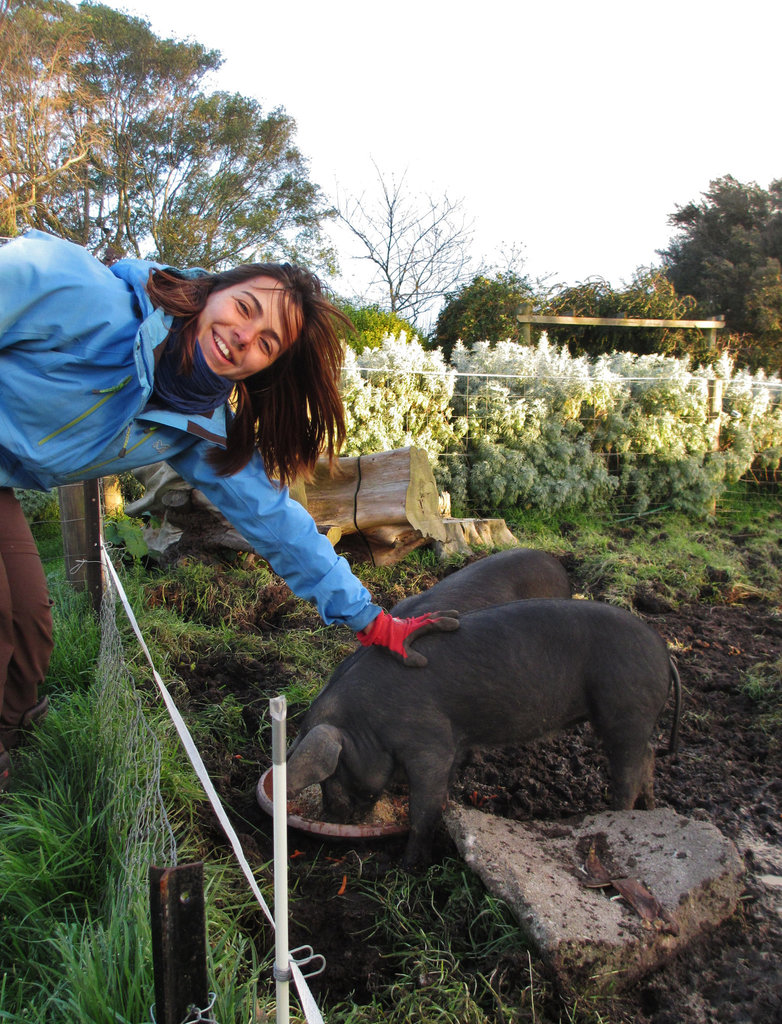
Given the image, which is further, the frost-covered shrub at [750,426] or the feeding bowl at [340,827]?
the frost-covered shrub at [750,426]

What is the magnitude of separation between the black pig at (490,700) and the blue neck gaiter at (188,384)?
1080 millimetres

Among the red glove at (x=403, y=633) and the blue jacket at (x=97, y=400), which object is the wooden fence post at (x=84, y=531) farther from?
the red glove at (x=403, y=633)

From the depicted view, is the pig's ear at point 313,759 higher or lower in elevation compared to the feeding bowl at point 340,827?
higher

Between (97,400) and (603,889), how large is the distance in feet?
7.09

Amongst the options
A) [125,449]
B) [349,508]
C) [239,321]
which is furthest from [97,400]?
[349,508]

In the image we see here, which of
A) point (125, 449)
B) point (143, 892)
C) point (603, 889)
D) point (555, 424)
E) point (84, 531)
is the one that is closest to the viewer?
point (143, 892)

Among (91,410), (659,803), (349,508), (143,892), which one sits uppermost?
(91,410)

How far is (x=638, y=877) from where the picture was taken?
7.29ft

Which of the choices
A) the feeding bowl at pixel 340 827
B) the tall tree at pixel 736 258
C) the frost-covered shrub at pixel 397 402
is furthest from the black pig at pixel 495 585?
the tall tree at pixel 736 258

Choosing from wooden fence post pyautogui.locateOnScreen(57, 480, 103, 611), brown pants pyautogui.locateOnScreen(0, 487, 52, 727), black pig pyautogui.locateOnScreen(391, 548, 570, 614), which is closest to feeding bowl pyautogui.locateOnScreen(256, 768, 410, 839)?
black pig pyautogui.locateOnScreen(391, 548, 570, 614)

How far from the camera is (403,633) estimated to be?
2.63 meters

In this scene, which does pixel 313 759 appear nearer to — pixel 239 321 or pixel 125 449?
pixel 125 449

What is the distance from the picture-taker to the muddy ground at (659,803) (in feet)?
6.40

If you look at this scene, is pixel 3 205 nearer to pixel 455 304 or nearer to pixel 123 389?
pixel 455 304
